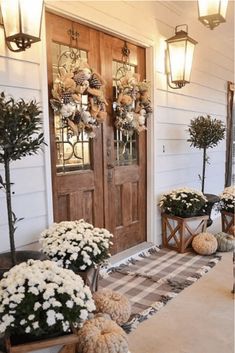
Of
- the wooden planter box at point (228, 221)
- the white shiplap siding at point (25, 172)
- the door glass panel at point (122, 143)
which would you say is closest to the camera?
the white shiplap siding at point (25, 172)

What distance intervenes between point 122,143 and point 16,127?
65.3 inches

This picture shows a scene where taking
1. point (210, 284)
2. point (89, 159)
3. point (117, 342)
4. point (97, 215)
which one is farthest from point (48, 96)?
point (210, 284)

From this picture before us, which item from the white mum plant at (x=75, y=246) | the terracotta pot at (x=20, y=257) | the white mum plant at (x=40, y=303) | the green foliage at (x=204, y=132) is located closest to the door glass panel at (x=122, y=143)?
the green foliage at (x=204, y=132)

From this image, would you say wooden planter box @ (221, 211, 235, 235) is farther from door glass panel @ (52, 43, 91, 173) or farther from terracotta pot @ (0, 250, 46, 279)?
terracotta pot @ (0, 250, 46, 279)

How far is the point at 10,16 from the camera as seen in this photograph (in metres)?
1.89

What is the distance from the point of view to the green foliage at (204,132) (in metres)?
3.85

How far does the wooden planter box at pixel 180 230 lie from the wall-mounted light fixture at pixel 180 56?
4.66 feet

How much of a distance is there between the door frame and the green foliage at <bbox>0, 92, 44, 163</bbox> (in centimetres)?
62

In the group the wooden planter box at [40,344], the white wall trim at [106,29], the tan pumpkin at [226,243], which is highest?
the white wall trim at [106,29]

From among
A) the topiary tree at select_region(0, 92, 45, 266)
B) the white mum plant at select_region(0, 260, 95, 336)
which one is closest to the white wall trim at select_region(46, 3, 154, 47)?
the topiary tree at select_region(0, 92, 45, 266)

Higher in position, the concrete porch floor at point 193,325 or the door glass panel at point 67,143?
the door glass panel at point 67,143

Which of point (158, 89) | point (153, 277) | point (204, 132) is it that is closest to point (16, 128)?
point (153, 277)

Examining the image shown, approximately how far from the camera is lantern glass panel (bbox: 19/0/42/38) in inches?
73.5

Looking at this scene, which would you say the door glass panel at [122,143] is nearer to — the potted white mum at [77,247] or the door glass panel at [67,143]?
the door glass panel at [67,143]
